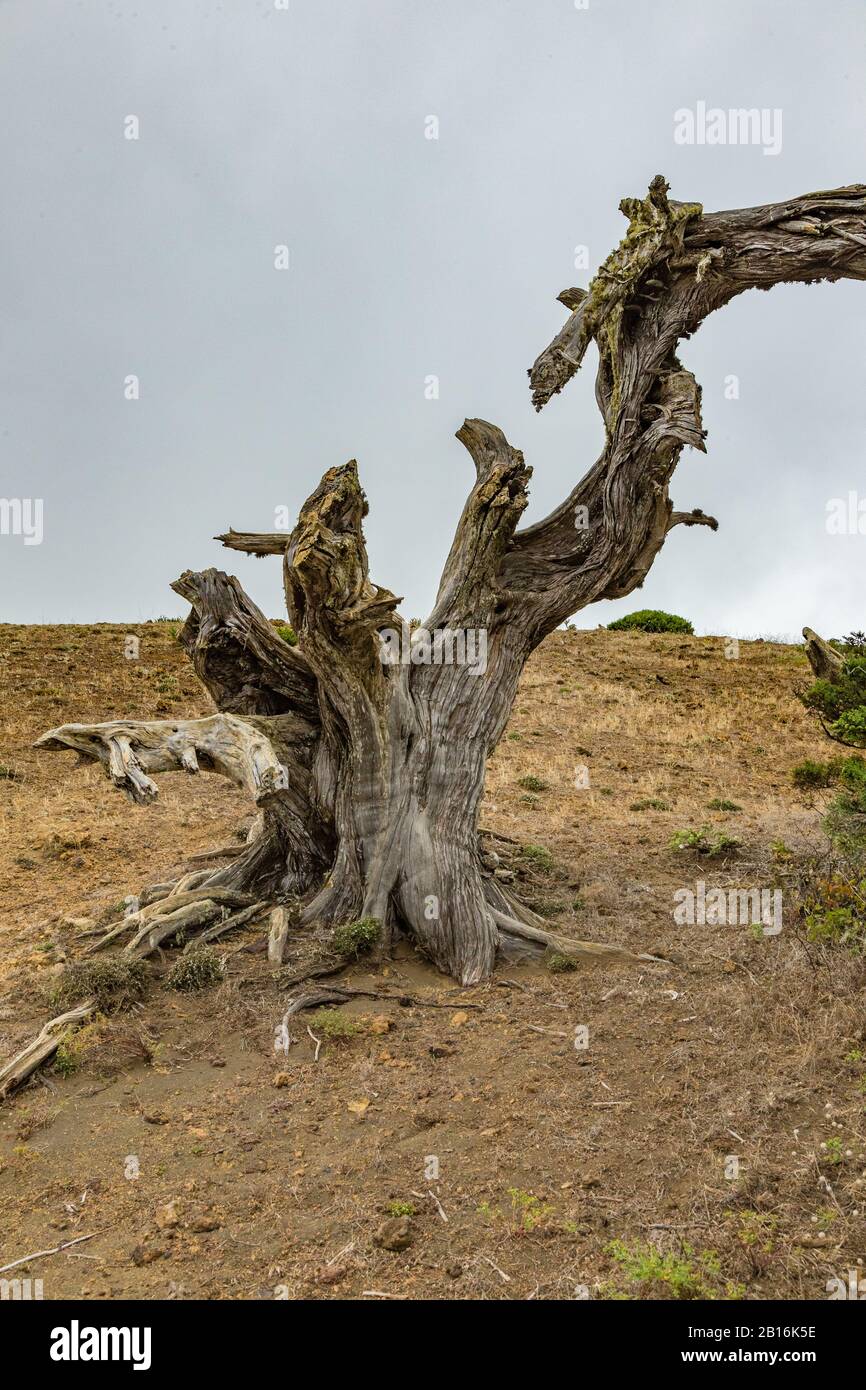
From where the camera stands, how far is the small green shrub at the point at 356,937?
27.3 feet

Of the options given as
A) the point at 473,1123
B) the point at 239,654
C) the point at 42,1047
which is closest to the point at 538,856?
the point at 239,654

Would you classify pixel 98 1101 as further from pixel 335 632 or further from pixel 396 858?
pixel 335 632

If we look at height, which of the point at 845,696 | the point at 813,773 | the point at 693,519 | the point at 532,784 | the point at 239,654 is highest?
the point at 693,519

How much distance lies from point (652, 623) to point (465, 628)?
2645 cm

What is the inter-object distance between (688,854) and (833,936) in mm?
5256

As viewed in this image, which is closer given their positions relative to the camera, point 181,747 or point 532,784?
point 181,747

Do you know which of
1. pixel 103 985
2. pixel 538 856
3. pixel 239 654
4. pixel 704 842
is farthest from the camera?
pixel 704 842

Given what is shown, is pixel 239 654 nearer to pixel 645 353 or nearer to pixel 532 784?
pixel 645 353

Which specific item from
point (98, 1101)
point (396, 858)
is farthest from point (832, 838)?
point (98, 1101)

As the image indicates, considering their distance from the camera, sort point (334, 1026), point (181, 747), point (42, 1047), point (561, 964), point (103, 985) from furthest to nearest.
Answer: point (561, 964) < point (181, 747) < point (103, 985) < point (334, 1026) < point (42, 1047)

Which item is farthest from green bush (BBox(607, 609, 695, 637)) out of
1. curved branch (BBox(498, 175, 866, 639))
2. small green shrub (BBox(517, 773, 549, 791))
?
curved branch (BBox(498, 175, 866, 639))

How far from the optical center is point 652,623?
3459 centimetres

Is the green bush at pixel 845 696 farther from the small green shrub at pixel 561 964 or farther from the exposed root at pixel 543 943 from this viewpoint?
the small green shrub at pixel 561 964

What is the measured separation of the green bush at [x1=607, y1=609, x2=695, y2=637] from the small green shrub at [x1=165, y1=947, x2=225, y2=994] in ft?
89.8
